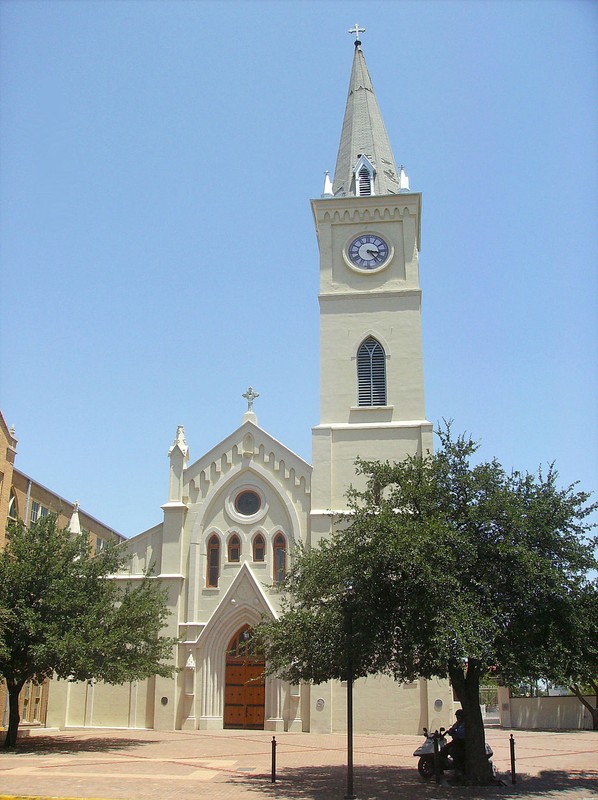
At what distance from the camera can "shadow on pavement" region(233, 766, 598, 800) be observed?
16.8 meters

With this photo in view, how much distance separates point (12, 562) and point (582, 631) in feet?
57.6

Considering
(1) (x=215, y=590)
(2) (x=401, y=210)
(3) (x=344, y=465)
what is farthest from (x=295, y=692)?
(2) (x=401, y=210)

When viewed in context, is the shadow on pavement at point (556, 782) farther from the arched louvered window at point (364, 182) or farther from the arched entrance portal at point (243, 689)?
the arched louvered window at point (364, 182)

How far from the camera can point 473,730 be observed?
60.4 ft

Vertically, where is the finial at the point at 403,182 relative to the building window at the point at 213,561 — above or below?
above

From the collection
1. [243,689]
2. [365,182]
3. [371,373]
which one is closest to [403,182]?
[365,182]

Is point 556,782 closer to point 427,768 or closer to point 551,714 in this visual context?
point 427,768

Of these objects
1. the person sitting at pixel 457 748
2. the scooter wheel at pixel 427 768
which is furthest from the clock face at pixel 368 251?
the scooter wheel at pixel 427 768

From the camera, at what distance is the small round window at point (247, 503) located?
36.5 metres

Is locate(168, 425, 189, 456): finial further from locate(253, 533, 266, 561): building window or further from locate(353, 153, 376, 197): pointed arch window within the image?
locate(353, 153, 376, 197): pointed arch window

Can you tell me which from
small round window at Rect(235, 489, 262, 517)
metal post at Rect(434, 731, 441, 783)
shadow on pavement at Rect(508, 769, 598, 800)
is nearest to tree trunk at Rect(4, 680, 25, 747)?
small round window at Rect(235, 489, 262, 517)

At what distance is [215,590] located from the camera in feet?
115

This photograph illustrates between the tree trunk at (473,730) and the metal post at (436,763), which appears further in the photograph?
the metal post at (436,763)

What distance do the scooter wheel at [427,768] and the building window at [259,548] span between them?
1692cm
